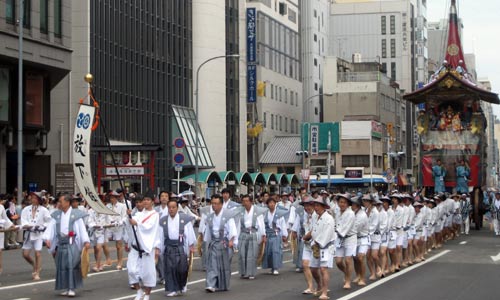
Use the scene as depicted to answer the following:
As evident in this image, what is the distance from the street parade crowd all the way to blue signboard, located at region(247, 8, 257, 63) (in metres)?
50.0

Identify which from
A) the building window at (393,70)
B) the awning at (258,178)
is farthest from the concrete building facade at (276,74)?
the building window at (393,70)

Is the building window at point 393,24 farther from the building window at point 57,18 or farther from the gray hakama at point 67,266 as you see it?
the gray hakama at point 67,266

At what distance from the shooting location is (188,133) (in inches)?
2511

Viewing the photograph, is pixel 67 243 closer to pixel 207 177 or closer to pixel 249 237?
pixel 249 237

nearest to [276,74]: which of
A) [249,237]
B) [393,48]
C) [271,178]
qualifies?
[271,178]

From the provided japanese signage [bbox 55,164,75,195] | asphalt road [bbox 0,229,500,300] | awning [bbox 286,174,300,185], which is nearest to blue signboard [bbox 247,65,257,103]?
awning [bbox 286,174,300,185]

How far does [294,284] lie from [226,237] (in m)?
2.04

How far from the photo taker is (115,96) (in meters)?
55.8

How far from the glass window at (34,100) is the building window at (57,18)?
2.07m

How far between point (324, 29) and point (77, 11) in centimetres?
5178

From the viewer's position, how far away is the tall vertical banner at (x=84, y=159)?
1493 centimetres

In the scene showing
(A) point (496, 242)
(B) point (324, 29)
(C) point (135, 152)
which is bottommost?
(A) point (496, 242)

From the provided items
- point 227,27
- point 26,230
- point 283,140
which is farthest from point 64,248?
point 283,140

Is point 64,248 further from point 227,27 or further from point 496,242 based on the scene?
point 227,27
